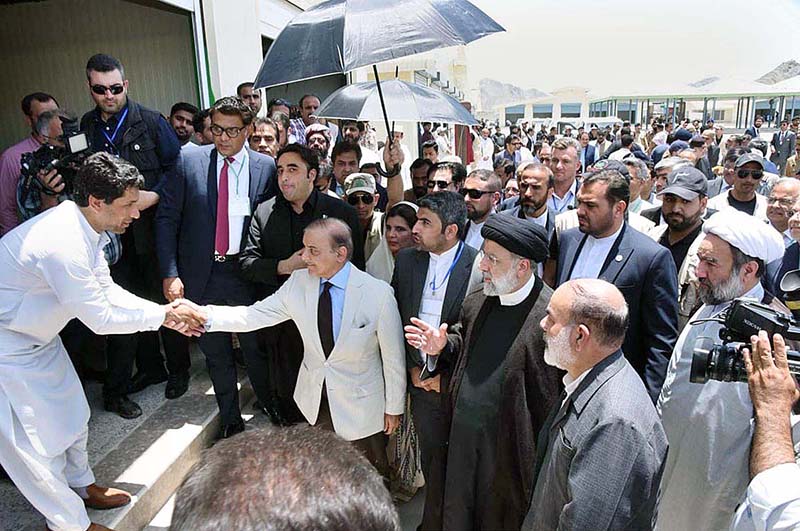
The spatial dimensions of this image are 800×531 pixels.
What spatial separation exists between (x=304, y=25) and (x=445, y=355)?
2.26 metres

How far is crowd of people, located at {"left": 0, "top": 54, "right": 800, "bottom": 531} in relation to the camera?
2.00 meters

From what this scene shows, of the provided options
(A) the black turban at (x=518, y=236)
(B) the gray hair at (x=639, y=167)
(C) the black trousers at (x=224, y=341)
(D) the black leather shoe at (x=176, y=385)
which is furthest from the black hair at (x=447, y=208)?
(B) the gray hair at (x=639, y=167)

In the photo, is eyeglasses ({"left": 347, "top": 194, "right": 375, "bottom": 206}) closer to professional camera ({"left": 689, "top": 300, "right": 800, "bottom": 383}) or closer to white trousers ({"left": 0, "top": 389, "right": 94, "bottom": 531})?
white trousers ({"left": 0, "top": 389, "right": 94, "bottom": 531})

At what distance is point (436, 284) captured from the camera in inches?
125

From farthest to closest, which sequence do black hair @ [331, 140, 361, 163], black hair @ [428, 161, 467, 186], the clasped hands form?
black hair @ [331, 140, 361, 163], black hair @ [428, 161, 467, 186], the clasped hands

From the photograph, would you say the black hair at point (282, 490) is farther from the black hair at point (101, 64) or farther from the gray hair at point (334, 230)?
the black hair at point (101, 64)

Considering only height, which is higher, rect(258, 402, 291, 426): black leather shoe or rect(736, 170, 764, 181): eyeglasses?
rect(736, 170, 764, 181): eyeglasses

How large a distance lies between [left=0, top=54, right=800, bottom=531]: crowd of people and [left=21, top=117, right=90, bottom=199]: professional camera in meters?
0.02

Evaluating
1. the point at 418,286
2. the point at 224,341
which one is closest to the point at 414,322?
the point at 418,286

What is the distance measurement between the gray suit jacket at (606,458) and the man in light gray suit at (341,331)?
125 centimetres

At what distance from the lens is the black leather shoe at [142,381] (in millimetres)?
3920

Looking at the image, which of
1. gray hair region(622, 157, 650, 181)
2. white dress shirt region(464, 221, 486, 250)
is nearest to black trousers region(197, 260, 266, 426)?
white dress shirt region(464, 221, 486, 250)

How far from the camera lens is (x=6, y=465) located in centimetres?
237

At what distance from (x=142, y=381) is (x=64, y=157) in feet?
5.75
